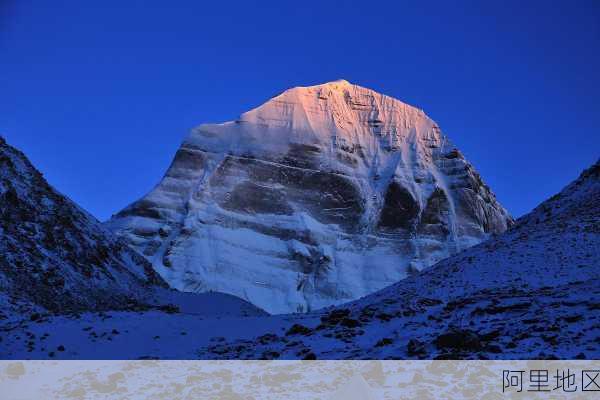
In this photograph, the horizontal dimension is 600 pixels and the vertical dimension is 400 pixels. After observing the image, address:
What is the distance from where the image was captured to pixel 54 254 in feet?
135

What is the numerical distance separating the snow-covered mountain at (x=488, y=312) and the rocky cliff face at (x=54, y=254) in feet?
A: 43.2

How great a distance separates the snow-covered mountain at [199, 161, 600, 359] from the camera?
781 inches

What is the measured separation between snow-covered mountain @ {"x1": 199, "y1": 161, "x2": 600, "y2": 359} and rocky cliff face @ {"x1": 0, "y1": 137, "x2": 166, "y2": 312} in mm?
13171

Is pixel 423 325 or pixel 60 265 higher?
pixel 60 265

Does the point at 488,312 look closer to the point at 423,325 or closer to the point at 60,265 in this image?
the point at 423,325

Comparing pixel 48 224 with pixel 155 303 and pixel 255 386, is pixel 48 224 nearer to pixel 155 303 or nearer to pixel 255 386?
pixel 155 303

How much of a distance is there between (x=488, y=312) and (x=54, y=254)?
25374 millimetres

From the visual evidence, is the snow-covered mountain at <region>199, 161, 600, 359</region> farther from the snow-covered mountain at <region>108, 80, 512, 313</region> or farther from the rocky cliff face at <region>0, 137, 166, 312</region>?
the snow-covered mountain at <region>108, 80, 512, 313</region>

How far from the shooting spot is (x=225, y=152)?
19650 centimetres

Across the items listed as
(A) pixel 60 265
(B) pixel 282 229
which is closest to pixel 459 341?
(A) pixel 60 265

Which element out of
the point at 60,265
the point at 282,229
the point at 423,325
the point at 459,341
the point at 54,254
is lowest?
the point at 459,341

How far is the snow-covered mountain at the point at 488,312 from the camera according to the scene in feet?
65.1

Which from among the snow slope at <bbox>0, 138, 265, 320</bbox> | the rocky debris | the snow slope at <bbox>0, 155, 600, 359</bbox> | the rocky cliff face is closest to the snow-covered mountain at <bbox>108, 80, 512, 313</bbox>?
the snow slope at <bbox>0, 138, 265, 320</bbox>

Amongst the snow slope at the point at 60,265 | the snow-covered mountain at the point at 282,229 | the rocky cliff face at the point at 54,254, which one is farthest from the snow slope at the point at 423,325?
the snow-covered mountain at the point at 282,229
